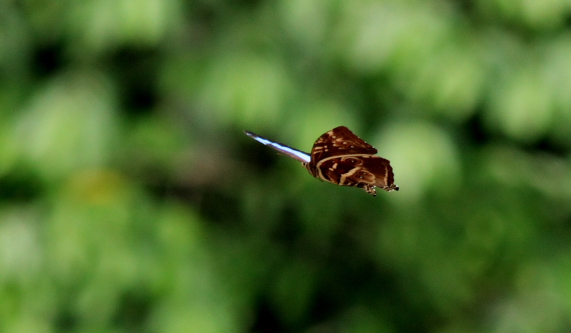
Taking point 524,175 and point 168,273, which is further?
point 524,175

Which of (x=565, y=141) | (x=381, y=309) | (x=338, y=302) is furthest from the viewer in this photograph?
(x=565, y=141)

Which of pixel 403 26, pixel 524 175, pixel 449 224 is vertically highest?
pixel 403 26

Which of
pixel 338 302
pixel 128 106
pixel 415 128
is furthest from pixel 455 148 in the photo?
pixel 128 106

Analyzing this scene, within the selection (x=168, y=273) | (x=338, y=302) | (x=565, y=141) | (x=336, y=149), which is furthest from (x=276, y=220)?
(x=336, y=149)

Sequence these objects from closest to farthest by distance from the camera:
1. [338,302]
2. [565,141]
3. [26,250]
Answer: [26,250] < [338,302] < [565,141]

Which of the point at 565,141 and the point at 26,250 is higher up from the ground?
the point at 565,141

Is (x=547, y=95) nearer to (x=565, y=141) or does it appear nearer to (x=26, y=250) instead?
(x=565, y=141)
